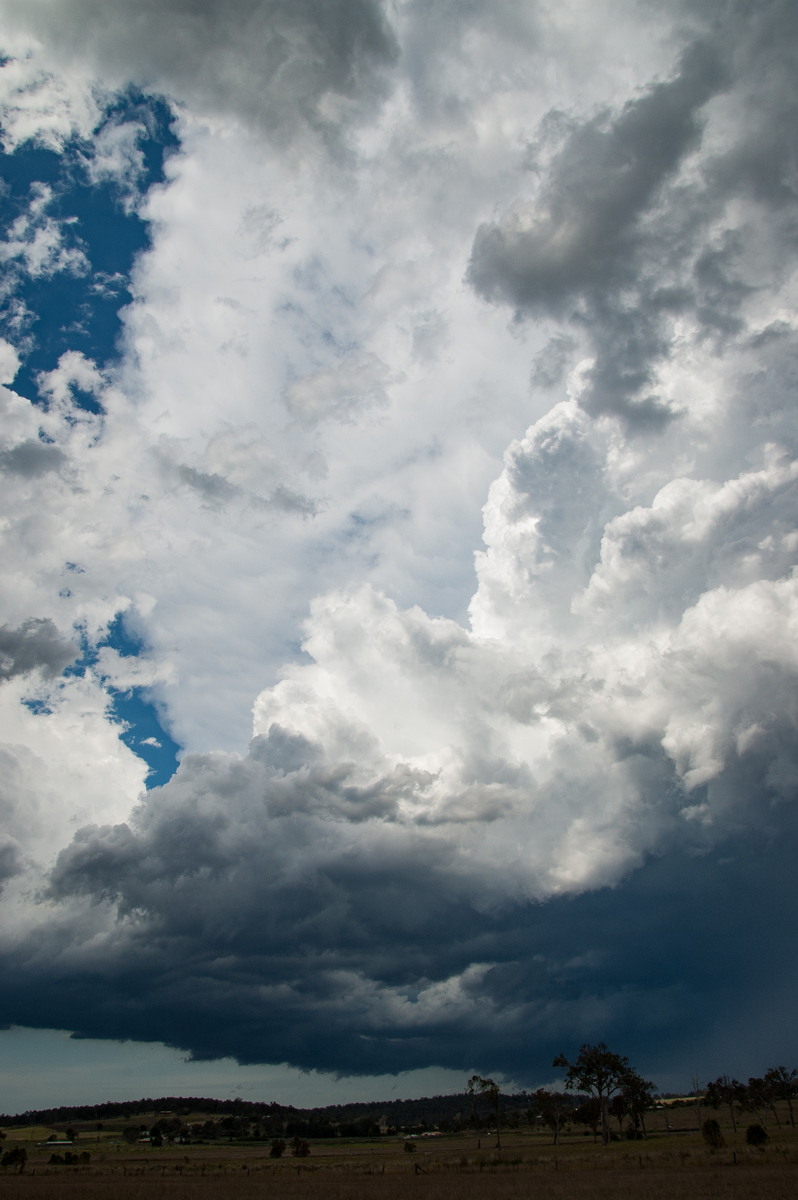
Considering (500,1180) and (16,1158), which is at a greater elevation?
(500,1180)

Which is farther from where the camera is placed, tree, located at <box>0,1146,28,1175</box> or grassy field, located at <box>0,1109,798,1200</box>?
tree, located at <box>0,1146,28,1175</box>

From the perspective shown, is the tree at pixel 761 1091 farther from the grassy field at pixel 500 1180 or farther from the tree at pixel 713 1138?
the tree at pixel 713 1138

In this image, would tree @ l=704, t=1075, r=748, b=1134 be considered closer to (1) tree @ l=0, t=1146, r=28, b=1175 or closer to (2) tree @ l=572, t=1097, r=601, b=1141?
(2) tree @ l=572, t=1097, r=601, b=1141

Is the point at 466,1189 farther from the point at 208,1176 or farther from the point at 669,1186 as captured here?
the point at 208,1176

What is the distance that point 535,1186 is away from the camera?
53.6 metres

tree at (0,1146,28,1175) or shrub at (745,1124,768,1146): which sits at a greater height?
shrub at (745,1124,768,1146)

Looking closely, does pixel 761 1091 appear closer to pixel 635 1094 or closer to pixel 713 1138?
pixel 635 1094

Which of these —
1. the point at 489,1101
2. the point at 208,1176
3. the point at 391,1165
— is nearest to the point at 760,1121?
the point at 489,1101

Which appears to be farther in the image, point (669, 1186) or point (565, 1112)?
point (565, 1112)

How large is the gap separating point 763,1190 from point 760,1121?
438 feet

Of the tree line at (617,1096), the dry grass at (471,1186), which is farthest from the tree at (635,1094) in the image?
the dry grass at (471,1186)

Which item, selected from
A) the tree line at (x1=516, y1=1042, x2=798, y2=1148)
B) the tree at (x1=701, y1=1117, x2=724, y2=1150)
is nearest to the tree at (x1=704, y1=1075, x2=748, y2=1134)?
the tree line at (x1=516, y1=1042, x2=798, y2=1148)

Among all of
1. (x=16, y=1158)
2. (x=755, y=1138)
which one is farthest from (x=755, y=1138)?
(x=16, y=1158)

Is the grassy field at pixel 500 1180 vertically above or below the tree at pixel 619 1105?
above
